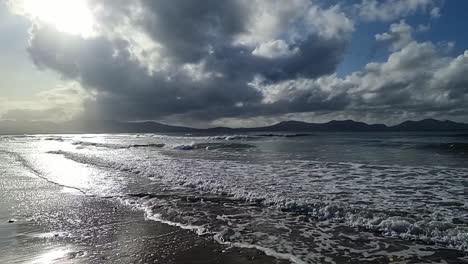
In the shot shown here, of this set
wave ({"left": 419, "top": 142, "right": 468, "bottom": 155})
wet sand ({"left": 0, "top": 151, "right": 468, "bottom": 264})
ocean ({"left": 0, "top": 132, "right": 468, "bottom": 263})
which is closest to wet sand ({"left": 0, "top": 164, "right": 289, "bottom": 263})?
wet sand ({"left": 0, "top": 151, "right": 468, "bottom": 264})

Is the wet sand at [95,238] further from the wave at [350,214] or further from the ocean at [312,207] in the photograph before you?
the wave at [350,214]

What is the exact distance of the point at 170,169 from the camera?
20.0 m

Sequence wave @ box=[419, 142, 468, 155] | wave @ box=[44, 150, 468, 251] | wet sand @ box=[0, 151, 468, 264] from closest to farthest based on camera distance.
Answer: wet sand @ box=[0, 151, 468, 264] < wave @ box=[44, 150, 468, 251] < wave @ box=[419, 142, 468, 155]

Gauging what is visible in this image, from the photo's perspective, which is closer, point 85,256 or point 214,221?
point 85,256

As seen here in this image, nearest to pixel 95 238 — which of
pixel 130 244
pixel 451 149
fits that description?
pixel 130 244

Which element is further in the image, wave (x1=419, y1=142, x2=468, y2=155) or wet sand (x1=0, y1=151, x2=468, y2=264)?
wave (x1=419, y1=142, x2=468, y2=155)

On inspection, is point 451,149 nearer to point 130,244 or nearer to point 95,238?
point 130,244

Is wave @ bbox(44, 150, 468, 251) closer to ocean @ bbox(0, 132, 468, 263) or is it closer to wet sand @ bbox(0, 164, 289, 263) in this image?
ocean @ bbox(0, 132, 468, 263)

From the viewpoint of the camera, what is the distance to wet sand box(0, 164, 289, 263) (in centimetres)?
630

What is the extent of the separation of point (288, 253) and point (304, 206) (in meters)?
3.85

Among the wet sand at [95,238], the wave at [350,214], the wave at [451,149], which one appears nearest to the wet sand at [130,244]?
the wet sand at [95,238]

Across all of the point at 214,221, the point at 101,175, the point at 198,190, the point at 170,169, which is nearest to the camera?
the point at 214,221

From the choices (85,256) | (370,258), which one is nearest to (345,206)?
(370,258)

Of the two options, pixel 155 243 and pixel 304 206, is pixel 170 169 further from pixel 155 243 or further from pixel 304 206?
pixel 155 243
